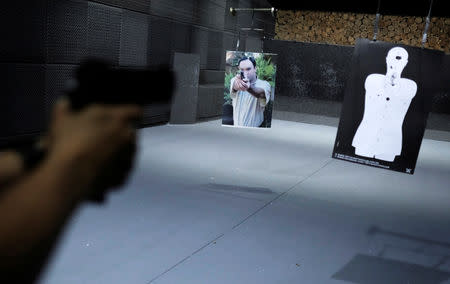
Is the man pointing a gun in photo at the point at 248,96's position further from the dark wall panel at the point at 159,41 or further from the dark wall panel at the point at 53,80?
the dark wall panel at the point at 53,80

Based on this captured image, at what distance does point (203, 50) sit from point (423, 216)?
17.3ft

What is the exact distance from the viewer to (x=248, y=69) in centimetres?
576

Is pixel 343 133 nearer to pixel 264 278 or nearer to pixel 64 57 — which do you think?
pixel 264 278

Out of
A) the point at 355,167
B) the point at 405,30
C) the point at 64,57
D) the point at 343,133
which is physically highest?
the point at 405,30

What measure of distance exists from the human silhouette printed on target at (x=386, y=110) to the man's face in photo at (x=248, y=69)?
1.67 meters

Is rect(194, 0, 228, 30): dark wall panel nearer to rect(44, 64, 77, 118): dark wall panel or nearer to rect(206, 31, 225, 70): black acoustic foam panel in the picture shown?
rect(206, 31, 225, 70): black acoustic foam panel

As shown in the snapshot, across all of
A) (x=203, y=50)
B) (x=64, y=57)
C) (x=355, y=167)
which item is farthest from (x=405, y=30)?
(x=64, y=57)

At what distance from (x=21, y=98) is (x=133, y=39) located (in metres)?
2.16

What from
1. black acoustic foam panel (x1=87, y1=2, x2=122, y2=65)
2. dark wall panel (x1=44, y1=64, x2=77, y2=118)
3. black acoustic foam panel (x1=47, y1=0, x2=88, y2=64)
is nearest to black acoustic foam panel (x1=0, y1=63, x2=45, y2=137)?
dark wall panel (x1=44, y1=64, x2=77, y2=118)

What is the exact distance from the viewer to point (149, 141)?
5961mm

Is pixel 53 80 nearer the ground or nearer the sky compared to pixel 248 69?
nearer the ground

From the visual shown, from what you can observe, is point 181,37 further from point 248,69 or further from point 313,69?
point 313,69

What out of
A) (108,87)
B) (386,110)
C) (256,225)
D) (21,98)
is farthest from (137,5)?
(108,87)

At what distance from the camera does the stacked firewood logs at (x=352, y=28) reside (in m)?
9.78
